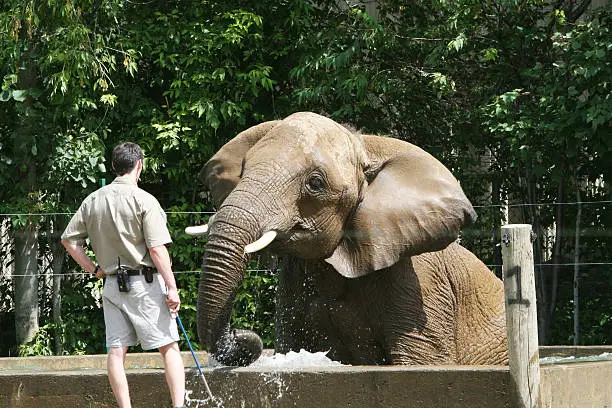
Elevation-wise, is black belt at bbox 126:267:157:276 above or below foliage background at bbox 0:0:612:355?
below

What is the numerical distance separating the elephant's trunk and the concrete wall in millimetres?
284

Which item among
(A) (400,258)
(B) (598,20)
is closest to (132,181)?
(A) (400,258)

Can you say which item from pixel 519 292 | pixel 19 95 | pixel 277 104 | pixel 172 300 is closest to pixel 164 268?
pixel 172 300

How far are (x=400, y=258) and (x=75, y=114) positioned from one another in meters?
6.11

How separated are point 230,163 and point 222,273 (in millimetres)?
1711

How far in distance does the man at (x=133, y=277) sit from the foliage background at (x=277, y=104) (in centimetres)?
575

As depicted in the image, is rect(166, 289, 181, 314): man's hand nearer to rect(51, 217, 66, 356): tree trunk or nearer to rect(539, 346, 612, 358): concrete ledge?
rect(539, 346, 612, 358): concrete ledge

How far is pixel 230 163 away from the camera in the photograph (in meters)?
8.05

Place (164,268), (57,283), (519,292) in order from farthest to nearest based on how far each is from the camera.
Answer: (57,283)
(519,292)
(164,268)

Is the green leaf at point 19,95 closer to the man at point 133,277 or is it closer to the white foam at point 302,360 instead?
the white foam at point 302,360

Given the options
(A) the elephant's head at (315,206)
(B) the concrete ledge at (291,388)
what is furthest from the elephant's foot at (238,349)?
(B) the concrete ledge at (291,388)

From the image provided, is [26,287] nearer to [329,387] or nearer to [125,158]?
[125,158]

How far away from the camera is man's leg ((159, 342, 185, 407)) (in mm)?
6211

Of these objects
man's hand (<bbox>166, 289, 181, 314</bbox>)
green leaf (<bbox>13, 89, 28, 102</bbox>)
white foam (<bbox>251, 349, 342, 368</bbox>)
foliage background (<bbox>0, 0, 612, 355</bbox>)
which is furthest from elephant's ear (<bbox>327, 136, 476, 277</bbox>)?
green leaf (<bbox>13, 89, 28, 102</bbox>)
